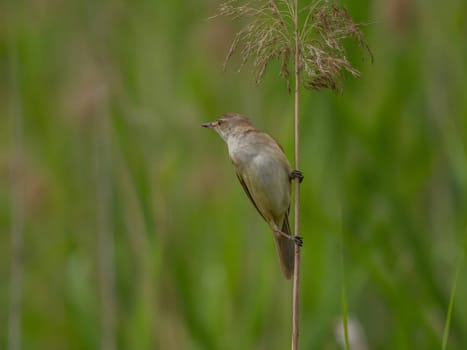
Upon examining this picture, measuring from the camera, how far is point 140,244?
375 cm

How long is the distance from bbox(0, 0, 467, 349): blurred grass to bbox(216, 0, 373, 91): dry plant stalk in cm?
82

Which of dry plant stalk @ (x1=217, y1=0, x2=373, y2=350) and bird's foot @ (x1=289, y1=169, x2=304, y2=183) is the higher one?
dry plant stalk @ (x1=217, y1=0, x2=373, y2=350)

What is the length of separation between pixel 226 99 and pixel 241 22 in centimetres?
38

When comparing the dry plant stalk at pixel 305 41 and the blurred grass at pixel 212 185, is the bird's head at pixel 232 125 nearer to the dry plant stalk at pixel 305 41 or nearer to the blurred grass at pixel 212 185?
the blurred grass at pixel 212 185

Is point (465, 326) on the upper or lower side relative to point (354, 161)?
lower

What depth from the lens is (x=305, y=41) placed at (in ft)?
6.69

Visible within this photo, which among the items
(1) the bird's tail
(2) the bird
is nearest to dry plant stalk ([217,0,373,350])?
(1) the bird's tail

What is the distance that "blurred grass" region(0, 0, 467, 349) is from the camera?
3.31m

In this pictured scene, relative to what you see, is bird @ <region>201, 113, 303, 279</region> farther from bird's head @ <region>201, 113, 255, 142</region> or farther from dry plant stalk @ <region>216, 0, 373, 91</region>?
dry plant stalk @ <region>216, 0, 373, 91</region>

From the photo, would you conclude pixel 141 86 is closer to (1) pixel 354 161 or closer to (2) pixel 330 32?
(1) pixel 354 161

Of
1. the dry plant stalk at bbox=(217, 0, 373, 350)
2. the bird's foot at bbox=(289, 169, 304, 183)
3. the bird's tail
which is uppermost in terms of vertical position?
the dry plant stalk at bbox=(217, 0, 373, 350)

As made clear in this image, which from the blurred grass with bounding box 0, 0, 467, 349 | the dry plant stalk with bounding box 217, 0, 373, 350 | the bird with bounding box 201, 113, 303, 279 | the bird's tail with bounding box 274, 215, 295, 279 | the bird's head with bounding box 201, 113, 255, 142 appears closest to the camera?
the dry plant stalk with bounding box 217, 0, 373, 350

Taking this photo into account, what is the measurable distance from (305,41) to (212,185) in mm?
2145

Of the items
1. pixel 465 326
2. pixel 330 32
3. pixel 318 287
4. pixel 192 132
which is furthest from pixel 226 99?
pixel 330 32
